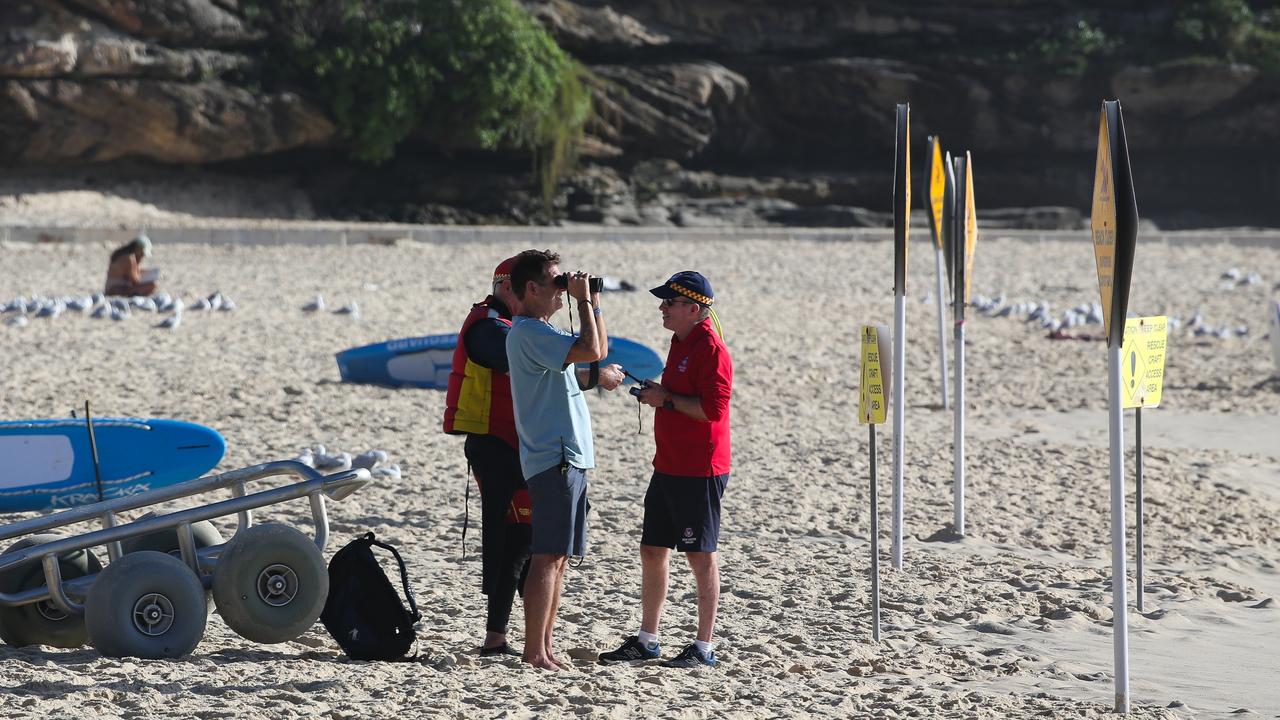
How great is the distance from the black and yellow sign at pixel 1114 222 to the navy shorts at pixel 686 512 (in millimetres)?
1228

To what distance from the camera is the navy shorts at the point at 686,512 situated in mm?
4305

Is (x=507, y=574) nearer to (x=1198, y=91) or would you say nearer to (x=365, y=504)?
(x=365, y=504)

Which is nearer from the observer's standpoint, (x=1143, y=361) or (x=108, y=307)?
(x=1143, y=361)

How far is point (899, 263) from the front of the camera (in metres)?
5.70

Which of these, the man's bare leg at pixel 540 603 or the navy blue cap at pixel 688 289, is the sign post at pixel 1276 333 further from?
the man's bare leg at pixel 540 603

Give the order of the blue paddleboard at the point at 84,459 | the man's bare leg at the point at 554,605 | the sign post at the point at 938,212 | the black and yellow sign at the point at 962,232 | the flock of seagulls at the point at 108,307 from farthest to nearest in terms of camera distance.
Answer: the flock of seagulls at the point at 108,307 < the sign post at the point at 938,212 < the black and yellow sign at the point at 962,232 < the blue paddleboard at the point at 84,459 < the man's bare leg at the point at 554,605

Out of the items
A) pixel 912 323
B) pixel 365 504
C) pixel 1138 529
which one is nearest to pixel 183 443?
pixel 365 504

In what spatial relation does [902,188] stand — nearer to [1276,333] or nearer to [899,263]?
[899,263]

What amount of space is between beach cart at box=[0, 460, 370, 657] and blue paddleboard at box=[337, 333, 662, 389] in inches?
233

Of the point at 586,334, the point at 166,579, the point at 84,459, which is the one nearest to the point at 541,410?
the point at 586,334

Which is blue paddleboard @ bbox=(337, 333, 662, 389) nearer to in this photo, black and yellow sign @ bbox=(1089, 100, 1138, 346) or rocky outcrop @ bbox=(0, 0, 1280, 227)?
black and yellow sign @ bbox=(1089, 100, 1138, 346)

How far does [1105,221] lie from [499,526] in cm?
199

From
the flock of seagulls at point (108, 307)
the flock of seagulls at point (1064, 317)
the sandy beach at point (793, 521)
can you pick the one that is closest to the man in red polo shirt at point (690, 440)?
the sandy beach at point (793, 521)

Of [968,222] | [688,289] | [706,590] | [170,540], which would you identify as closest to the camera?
[688,289]
